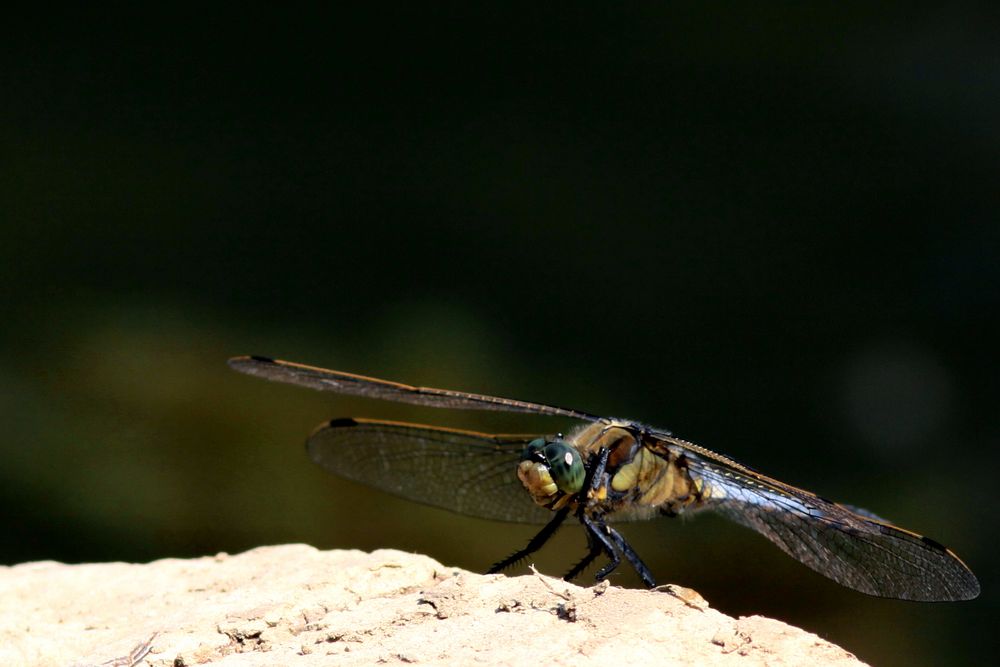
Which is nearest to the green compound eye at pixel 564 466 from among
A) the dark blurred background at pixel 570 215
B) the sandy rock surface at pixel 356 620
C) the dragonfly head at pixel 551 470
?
the dragonfly head at pixel 551 470

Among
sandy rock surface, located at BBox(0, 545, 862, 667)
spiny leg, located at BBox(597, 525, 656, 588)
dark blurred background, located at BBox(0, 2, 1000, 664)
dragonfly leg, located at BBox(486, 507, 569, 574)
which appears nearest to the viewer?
sandy rock surface, located at BBox(0, 545, 862, 667)

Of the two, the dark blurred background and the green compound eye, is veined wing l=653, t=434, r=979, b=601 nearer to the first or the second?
the green compound eye

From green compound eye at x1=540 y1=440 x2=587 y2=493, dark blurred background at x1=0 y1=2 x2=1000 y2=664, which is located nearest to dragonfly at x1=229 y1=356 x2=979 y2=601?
green compound eye at x1=540 y1=440 x2=587 y2=493

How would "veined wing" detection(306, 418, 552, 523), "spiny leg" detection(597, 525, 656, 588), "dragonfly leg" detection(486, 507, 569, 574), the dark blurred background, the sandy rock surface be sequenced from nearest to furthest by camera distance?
the sandy rock surface → "spiny leg" detection(597, 525, 656, 588) → "dragonfly leg" detection(486, 507, 569, 574) → "veined wing" detection(306, 418, 552, 523) → the dark blurred background

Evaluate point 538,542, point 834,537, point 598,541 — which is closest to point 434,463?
point 538,542

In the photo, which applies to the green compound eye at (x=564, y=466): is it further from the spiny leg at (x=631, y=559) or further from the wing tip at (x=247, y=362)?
the wing tip at (x=247, y=362)

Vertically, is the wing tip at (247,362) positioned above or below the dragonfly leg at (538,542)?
above

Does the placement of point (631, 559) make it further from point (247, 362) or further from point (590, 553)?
point (247, 362)

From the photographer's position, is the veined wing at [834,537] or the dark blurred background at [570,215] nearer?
the veined wing at [834,537]
